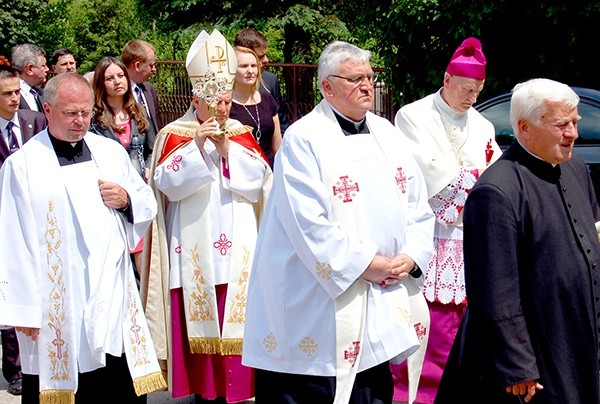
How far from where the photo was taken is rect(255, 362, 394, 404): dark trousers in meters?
4.48

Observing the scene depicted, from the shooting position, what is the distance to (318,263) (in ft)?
14.2

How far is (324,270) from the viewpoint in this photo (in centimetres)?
432

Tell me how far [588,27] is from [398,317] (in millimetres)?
6134

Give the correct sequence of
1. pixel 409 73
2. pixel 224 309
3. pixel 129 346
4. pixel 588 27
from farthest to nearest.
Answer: pixel 409 73 → pixel 588 27 → pixel 224 309 → pixel 129 346

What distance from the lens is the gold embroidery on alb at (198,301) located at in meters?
5.81

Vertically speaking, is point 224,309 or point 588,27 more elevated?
point 588,27

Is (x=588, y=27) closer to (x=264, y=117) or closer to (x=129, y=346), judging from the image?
(x=264, y=117)

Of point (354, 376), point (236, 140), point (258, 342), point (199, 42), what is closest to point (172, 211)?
point (236, 140)

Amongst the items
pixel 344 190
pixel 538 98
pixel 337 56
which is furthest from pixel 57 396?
pixel 538 98

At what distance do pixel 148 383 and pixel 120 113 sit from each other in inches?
82.4

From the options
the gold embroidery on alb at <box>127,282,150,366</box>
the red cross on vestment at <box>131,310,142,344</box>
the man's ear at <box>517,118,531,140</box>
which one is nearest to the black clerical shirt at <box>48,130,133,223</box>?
the gold embroidery on alb at <box>127,282,150,366</box>

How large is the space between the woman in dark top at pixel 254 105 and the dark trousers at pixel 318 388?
243 centimetres

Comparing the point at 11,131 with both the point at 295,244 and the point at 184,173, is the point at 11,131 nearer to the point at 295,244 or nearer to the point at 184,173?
the point at 184,173

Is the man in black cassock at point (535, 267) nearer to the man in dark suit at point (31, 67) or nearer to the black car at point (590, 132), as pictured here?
the black car at point (590, 132)
